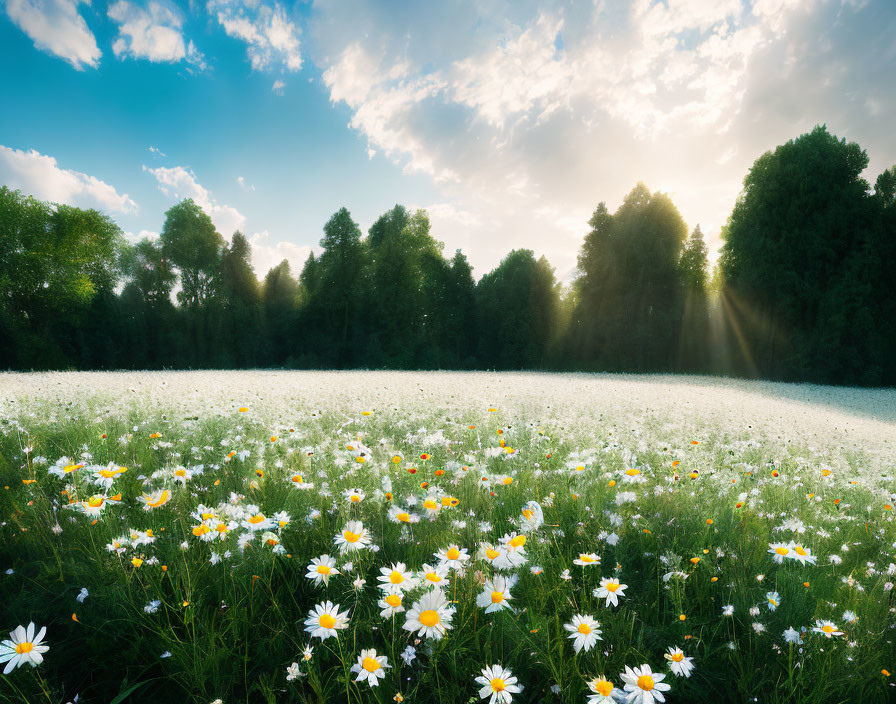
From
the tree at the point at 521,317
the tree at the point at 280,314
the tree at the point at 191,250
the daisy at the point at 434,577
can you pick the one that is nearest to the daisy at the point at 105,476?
the daisy at the point at 434,577

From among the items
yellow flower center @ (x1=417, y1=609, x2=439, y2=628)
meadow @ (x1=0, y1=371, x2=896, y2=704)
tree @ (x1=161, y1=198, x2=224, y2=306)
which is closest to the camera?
yellow flower center @ (x1=417, y1=609, x2=439, y2=628)

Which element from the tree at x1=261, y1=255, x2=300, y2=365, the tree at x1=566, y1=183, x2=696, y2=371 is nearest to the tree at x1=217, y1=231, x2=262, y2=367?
the tree at x1=261, y1=255, x2=300, y2=365

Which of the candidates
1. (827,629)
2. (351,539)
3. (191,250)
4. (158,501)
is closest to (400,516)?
(351,539)

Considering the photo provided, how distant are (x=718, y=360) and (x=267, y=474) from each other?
30863mm

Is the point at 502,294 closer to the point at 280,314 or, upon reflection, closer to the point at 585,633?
the point at 280,314

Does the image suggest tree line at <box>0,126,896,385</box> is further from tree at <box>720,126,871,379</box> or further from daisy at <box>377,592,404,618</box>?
daisy at <box>377,592,404,618</box>

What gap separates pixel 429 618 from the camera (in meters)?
1.44

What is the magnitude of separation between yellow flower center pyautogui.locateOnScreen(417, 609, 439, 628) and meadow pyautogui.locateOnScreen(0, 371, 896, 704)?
0.01m

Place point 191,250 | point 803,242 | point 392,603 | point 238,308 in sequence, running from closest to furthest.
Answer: point 392,603
point 803,242
point 238,308
point 191,250

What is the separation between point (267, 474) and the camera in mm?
3553

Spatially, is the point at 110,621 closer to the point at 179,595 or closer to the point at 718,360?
the point at 179,595

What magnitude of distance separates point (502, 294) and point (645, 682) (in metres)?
34.2

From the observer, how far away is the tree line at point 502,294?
77.7 feet

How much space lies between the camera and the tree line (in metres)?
23.7
